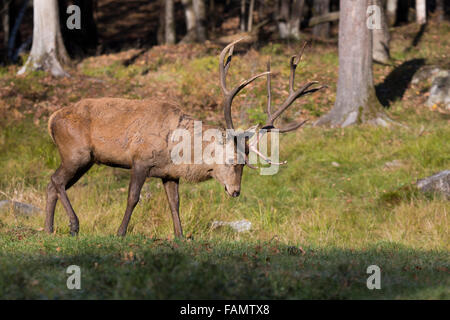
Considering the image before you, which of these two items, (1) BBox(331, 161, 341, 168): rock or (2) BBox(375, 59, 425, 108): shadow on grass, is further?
(2) BBox(375, 59, 425, 108): shadow on grass

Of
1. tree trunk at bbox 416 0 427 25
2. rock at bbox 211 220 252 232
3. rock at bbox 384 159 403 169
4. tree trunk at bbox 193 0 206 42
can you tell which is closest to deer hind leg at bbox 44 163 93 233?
rock at bbox 211 220 252 232

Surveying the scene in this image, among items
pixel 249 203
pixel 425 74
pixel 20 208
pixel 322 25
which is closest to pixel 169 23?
pixel 322 25

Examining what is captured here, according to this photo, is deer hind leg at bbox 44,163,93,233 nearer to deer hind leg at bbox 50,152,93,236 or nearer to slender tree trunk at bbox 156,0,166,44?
deer hind leg at bbox 50,152,93,236

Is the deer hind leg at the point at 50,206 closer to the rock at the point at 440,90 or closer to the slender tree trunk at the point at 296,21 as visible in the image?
the rock at the point at 440,90

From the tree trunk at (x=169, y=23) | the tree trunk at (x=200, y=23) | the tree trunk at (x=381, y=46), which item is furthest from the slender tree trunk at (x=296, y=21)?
the tree trunk at (x=169, y=23)

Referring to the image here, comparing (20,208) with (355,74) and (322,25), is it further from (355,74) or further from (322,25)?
(322,25)

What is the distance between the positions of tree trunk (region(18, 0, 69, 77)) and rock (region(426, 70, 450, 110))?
9734mm

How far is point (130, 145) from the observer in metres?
7.80

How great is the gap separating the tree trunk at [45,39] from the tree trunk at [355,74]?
24.6 feet

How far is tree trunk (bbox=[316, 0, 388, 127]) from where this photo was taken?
13.9m

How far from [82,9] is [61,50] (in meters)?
4.71

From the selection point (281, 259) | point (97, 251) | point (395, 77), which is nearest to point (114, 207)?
point (97, 251)
